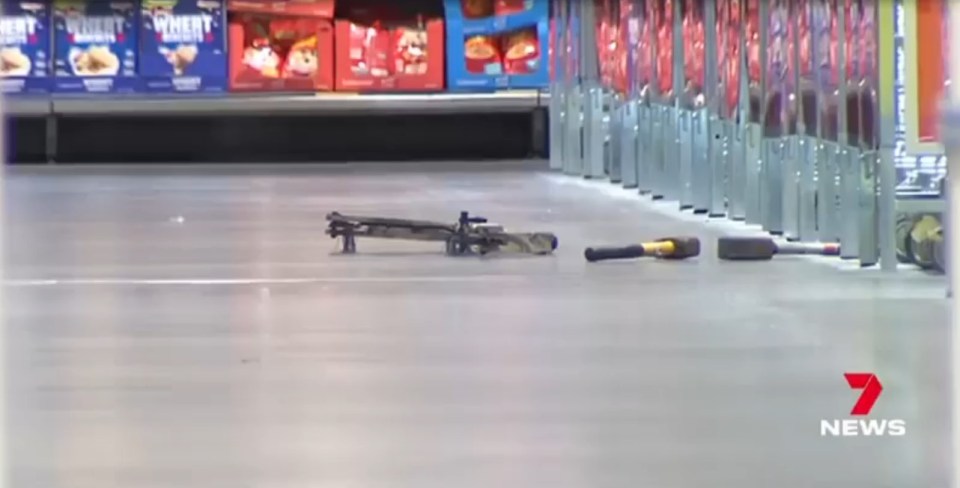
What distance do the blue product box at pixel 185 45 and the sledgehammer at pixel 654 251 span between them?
14.2ft

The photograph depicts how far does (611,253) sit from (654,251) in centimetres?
12

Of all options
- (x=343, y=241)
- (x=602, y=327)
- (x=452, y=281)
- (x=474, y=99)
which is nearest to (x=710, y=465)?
(x=602, y=327)

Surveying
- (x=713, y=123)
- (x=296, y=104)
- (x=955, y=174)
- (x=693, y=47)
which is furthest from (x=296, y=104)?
(x=955, y=174)

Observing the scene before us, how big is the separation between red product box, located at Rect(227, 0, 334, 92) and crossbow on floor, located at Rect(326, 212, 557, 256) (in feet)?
12.8

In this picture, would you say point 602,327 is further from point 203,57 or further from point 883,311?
point 203,57

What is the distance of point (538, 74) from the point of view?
7863mm

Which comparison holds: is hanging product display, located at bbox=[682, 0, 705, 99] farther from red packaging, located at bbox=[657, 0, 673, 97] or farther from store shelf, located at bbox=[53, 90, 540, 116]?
store shelf, located at bbox=[53, 90, 540, 116]

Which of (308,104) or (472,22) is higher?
(472,22)

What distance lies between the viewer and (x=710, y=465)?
1.79 m

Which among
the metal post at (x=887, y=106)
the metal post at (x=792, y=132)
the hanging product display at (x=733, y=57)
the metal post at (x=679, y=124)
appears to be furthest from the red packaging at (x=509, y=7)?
the metal post at (x=887, y=106)

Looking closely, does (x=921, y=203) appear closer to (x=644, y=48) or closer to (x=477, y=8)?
(x=644, y=48)

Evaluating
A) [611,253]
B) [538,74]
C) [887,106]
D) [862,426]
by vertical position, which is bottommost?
[862,426]

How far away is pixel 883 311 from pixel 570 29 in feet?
13.4

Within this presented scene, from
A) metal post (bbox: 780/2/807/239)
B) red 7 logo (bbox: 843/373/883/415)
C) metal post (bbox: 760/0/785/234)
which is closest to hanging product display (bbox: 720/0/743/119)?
metal post (bbox: 760/0/785/234)
